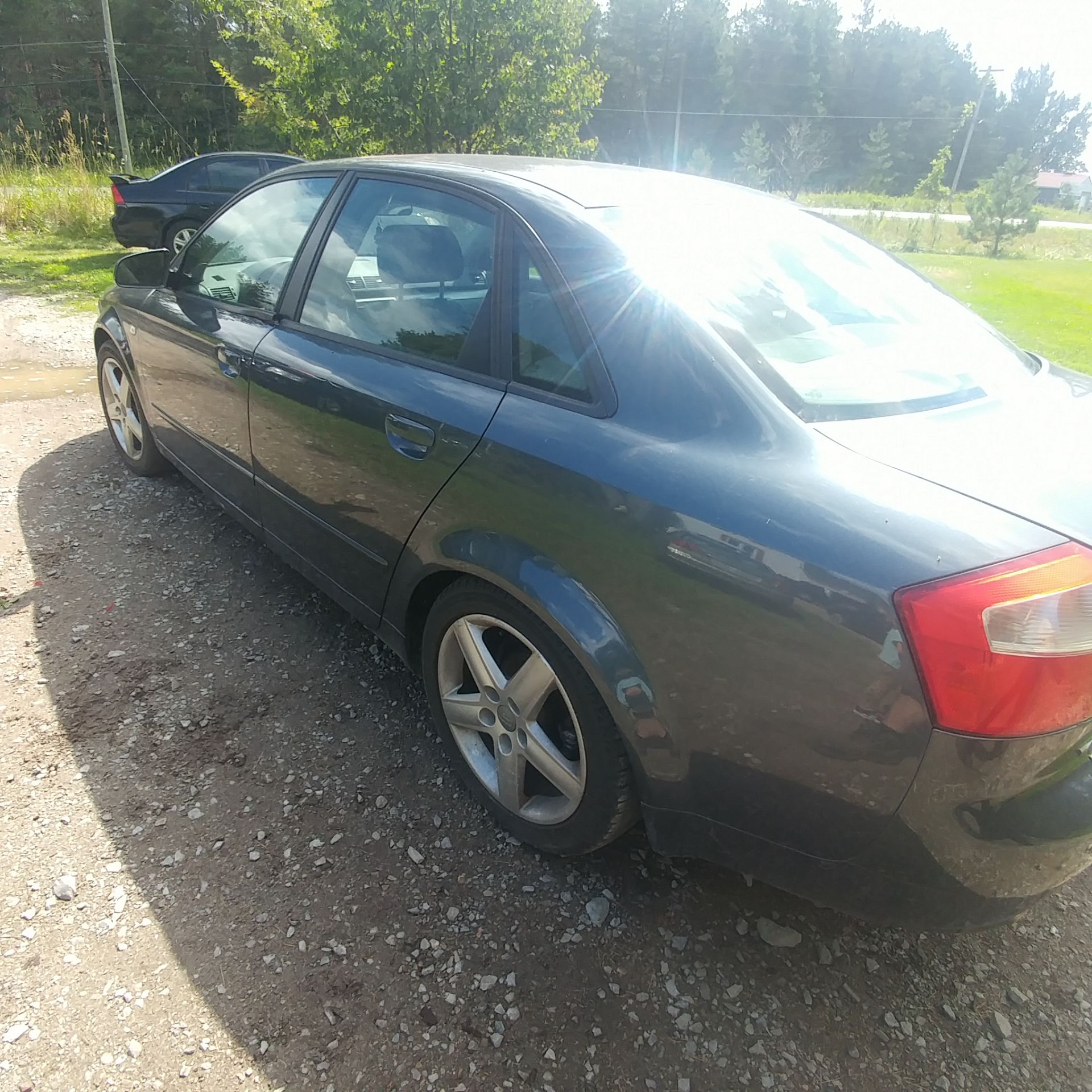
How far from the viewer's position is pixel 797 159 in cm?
3741

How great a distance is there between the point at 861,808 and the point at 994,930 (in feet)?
3.08

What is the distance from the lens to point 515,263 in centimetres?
194

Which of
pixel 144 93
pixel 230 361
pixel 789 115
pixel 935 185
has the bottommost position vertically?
pixel 935 185

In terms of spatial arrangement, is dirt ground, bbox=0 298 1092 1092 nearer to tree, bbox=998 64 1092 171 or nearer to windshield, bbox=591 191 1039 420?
windshield, bbox=591 191 1039 420

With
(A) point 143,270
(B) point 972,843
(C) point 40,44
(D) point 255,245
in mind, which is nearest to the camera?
(B) point 972,843

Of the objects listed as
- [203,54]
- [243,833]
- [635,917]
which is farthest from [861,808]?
[203,54]

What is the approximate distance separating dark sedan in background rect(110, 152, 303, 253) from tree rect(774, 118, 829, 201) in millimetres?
31016

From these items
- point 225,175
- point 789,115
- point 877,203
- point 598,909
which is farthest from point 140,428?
point 789,115

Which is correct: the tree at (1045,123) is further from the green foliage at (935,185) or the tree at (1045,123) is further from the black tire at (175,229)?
the black tire at (175,229)

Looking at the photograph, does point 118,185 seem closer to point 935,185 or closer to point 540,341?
point 540,341

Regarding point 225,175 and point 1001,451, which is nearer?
point 1001,451

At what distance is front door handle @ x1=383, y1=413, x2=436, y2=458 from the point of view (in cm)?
200

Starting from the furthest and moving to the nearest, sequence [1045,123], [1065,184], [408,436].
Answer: [1045,123] → [1065,184] → [408,436]

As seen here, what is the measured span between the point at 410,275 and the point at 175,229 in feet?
32.9
